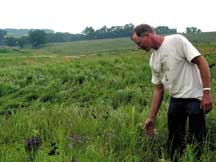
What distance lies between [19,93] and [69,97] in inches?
62.7

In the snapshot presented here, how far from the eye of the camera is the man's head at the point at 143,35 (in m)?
3.91

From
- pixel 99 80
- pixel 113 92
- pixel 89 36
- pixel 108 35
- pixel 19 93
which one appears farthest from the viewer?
pixel 89 36

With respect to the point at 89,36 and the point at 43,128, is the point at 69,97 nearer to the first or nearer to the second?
the point at 43,128

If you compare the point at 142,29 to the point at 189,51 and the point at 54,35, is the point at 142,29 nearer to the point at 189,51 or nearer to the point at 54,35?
the point at 189,51

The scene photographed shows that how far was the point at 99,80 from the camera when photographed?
11469 mm

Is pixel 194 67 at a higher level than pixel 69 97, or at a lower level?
higher

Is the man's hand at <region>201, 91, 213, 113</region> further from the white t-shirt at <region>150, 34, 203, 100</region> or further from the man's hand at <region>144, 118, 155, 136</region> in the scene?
the man's hand at <region>144, 118, 155, 136</region>

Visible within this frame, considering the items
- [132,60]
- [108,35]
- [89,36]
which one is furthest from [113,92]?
[89,36]

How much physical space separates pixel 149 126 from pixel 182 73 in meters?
0.80

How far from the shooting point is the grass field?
3.85 metres

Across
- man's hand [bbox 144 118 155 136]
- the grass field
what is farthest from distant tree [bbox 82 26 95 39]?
man's hand [bbox 144 118 155 136]

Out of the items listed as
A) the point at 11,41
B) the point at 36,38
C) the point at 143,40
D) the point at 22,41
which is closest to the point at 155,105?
the point at 143,40

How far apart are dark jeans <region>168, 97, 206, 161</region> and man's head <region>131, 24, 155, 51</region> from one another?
0.69 m

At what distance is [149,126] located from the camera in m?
4.52
